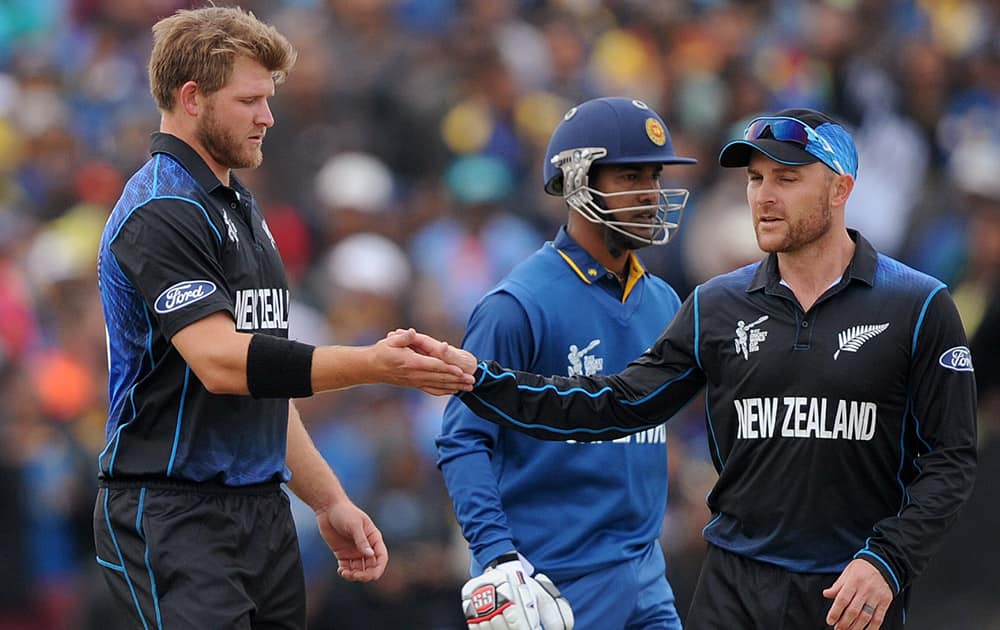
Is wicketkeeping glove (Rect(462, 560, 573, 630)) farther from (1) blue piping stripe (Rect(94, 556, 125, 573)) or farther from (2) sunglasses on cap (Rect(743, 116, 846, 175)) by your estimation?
(2) sunglasses on cap (Rect(743, 116, 846, 175))

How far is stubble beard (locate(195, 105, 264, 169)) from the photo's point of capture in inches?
196

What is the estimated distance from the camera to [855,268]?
489 centimetres

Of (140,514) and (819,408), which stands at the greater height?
(819,408)

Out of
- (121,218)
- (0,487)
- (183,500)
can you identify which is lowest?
(0,487)

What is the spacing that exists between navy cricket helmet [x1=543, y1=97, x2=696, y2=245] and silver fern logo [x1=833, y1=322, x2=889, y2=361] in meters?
1.27

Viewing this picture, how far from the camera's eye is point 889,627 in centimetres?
474

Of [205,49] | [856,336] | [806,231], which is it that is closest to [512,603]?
[856,336]

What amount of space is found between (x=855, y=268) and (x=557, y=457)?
1.44 meters

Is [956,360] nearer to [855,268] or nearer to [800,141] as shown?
[855,268]

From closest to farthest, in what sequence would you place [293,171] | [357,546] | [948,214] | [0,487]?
[357,546]
[0,487]
[948,214]
[293,171]

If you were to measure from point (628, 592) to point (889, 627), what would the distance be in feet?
4.00

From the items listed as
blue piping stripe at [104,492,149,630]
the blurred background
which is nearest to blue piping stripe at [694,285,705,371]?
blue piping stripe at [104,492,149,630]

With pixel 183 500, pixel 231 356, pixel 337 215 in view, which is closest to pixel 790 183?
pixel 231 356

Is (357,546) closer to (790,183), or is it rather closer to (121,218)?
(121,218)
